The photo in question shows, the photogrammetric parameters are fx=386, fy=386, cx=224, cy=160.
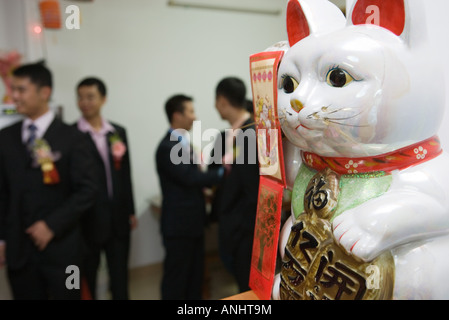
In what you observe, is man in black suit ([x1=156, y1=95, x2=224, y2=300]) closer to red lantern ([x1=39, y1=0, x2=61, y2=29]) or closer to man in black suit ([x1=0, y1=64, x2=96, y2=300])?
man in black suit ([x1=0, y1=64, x2=96, y2=300])

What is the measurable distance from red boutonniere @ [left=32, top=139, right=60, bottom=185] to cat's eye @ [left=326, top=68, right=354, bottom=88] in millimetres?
1232

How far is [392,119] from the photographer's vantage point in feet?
2.06

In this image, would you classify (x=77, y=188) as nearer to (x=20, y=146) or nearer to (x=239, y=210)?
(x=20, y=146)

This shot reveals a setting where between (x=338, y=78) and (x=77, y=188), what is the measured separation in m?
1.29

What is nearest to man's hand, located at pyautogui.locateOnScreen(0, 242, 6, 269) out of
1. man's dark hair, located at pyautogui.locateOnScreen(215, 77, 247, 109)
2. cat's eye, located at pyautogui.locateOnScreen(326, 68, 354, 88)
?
man's dark hair, located at pyautogui.locateOnScreen(215, 77, 247, 109)

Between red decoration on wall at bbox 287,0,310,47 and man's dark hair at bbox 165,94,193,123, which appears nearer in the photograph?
red decoration on wall at bbox 287,0,310,47

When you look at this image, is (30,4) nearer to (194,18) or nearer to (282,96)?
(194,18)

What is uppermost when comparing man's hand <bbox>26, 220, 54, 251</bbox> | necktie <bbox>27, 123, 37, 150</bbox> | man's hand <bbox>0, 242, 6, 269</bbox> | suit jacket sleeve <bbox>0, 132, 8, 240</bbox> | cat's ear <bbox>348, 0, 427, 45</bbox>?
cat's ear <bbox>348, 0, 427, 45</bbox>

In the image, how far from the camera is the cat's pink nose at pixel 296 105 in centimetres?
68

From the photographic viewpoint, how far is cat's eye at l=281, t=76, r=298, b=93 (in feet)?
→ 2.41

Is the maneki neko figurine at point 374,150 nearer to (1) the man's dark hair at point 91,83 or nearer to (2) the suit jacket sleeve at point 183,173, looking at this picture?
(2) the suit jacket sleeve at point 183,173

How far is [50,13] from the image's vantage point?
2.29m

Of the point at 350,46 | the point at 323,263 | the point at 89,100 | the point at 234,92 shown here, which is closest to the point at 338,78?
the point at 350,46
